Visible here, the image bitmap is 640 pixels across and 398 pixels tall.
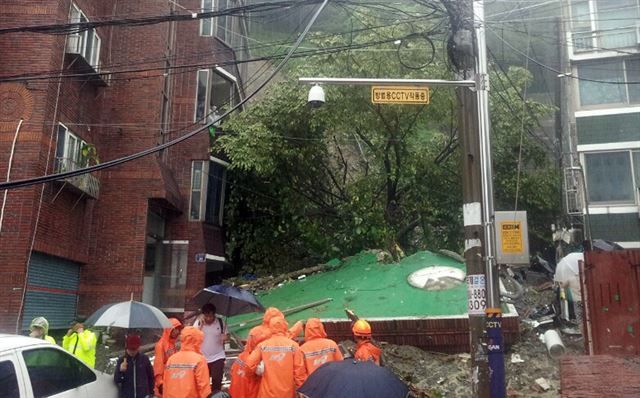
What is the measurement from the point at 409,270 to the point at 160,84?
9.21 meters

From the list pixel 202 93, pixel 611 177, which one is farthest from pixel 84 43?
pixel 611 177

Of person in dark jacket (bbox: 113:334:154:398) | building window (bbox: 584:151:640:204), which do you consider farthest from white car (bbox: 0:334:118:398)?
building window (bbox: 584:151:640:204)

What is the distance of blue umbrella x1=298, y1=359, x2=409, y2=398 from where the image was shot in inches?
155

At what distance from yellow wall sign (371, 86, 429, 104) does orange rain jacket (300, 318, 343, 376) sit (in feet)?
10.1

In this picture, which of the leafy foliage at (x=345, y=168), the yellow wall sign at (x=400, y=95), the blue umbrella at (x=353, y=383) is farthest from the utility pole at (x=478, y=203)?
the leafy foliage at (x=345, y=168)

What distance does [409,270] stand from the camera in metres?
14.0

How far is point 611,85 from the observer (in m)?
17.2

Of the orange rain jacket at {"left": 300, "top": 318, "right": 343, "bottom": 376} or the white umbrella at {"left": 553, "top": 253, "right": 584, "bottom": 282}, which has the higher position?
the white umbrella at {"left": 553, "top": 253, "right": 584, "bottom": 282}

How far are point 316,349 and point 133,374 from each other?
7.65 feet

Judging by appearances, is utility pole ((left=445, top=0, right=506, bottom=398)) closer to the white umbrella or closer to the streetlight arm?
the streetlight arm

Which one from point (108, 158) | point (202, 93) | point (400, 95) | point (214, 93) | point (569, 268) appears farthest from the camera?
point (214, 93)

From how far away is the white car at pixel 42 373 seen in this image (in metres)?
5.00

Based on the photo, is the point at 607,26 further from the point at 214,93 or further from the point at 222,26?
the point at 214,93

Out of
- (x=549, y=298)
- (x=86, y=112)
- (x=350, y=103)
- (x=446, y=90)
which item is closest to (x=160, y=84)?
(x=86, y=112)
